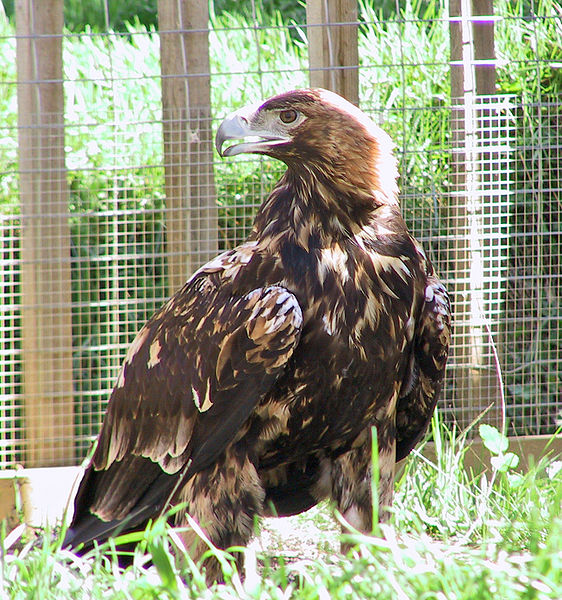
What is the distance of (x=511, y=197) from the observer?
4.47 metres

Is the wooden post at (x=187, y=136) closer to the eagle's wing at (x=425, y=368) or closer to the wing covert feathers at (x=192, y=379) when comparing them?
the wing covert feathers at (x=192, y=379)

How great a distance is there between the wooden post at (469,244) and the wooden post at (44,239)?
1.78 metres

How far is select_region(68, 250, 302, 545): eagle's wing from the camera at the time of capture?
2.58 metres

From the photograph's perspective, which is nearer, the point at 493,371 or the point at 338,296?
the point at 338,296

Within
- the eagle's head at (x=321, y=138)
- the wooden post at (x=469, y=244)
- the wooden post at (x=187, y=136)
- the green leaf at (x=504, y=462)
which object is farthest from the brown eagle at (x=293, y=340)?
the wooden post at (x=469, y=244)

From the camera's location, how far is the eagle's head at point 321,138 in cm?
269

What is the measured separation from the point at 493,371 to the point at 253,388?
1.98 metres

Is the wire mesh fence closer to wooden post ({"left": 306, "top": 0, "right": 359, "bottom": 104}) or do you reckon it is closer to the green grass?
wooden post ({"left": 306, "top": 0, "right": 359, "bottom": 104})

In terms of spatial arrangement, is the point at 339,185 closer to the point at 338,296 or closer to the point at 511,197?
the point at 338,296

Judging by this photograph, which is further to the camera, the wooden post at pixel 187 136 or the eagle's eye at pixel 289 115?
the wooden post at pixel 187 136

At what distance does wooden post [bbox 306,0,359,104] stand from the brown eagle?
115cm

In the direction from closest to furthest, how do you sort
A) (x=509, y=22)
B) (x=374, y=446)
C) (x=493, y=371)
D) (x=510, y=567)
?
(x=510, y=567), (x=374, y=446), (x=493, y=371), (x=509, y=22)

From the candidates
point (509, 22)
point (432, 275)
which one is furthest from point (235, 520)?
point (509, 22)

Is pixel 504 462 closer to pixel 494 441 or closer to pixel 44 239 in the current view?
pixel 494 441
